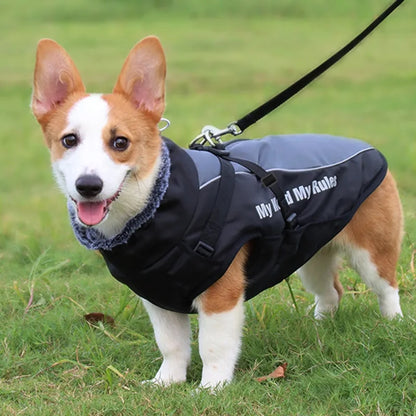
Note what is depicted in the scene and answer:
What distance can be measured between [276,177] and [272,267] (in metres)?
0.43

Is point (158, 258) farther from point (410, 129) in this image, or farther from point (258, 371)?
point (410, 129)

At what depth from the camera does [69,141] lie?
10.8 feet

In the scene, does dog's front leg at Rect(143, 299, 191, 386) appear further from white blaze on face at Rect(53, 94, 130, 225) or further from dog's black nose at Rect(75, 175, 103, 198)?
dog's black nose at Rect(75, 175, 103, 198)

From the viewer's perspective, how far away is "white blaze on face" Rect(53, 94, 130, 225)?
3.15m

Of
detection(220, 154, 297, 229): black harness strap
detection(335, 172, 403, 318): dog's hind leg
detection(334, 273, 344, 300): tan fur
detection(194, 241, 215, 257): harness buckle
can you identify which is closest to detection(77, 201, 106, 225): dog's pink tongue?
detection(194, 241, 215, 257): harness buckle

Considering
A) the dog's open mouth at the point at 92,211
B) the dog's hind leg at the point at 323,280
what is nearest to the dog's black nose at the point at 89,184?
the dog's open mouth at the point at 92,211

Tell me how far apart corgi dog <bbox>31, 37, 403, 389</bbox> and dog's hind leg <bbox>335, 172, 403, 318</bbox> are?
5.5 inches

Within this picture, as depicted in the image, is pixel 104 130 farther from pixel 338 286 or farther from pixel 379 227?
pixel 338 286

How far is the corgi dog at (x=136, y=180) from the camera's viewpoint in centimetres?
324

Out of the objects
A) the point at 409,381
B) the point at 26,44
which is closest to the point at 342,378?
the point at 409,381

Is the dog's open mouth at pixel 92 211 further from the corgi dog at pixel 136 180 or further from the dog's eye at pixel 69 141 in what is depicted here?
the dog's eye at pixel 69 141

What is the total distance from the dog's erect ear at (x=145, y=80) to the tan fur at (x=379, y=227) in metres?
1.24

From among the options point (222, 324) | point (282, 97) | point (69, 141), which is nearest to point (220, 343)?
point (222, 324)

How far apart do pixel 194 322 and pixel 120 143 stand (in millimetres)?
1579
